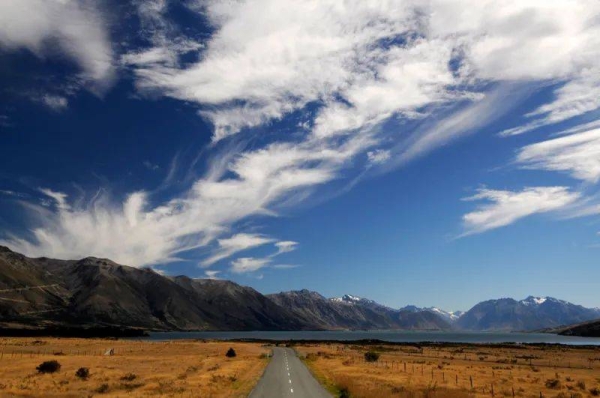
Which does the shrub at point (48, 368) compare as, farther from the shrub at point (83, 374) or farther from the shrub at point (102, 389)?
the shrub at point (102, 389)

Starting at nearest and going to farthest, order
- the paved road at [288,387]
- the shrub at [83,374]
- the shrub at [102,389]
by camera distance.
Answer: the paved road at [288,387]
the shrub at [102,389]
the shrub at [83,374]

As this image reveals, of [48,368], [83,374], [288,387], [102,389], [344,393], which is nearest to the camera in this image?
[344,393]

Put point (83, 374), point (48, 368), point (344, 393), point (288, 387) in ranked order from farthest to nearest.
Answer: point (48, 368)
point (83, 374)
point (288, 387)
point (344, 393)

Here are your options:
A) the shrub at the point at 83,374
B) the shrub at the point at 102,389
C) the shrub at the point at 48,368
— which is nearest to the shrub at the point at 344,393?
the shrub at the point at 102,389

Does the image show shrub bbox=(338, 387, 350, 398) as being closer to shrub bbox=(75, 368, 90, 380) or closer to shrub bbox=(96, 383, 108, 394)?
shrub bbox=(96, 383, 108, 394)

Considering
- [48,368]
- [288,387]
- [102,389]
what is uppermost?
[288,387]

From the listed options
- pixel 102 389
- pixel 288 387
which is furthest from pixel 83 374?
pixel 288 387

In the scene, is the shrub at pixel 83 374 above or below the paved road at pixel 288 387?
below

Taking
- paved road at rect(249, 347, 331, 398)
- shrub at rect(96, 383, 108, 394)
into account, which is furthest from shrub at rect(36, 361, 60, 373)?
paved road at rect(249, 347, 331, 398)

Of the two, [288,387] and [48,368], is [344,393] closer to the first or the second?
[288,387]

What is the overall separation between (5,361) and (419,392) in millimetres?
61542

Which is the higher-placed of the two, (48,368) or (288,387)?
(288,387)

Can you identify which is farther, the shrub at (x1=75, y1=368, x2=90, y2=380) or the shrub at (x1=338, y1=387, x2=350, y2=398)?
the shrub at (x1=75, y1=368, x2=90, y2=380)

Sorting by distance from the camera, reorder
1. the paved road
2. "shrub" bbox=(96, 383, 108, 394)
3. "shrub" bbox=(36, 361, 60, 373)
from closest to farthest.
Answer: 1. the paved road
2. "shrub" bbox=(96, 383, 108, 394)
3. "shrub" bbox=(36, 361, 60, 373)
